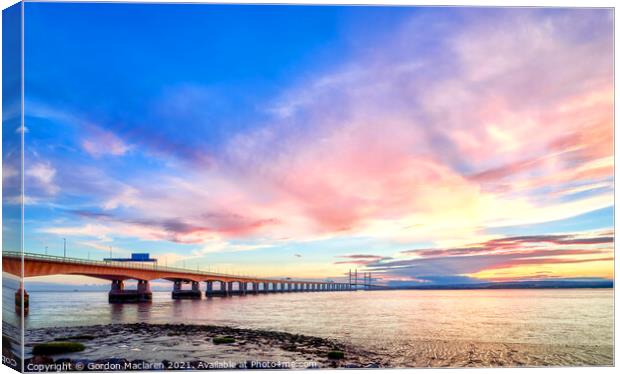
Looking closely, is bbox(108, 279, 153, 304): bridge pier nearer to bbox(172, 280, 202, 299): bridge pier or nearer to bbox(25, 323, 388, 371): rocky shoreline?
bbox(172, 280, 202, 299): bridge pier

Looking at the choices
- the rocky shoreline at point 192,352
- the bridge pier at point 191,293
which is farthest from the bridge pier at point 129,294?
the rocky shoreline at point 192,352

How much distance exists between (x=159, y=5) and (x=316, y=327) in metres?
21.5

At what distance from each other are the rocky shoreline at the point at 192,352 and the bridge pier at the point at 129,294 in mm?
42262

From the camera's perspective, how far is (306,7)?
2169cm

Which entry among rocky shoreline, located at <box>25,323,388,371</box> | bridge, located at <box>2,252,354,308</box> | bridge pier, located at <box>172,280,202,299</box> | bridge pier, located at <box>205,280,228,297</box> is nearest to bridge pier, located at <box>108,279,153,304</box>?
bridge, located at <box>2,252,354,308</box>

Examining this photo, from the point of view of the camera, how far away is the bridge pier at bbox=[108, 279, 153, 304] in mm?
69250

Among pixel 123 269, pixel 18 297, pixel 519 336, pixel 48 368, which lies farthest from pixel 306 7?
pixel 123 269

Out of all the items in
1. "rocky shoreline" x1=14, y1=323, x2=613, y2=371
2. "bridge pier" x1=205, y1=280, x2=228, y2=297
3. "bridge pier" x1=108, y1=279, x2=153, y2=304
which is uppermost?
"rocky shoreline" x1=14, y1=323, x2=613, y2=371

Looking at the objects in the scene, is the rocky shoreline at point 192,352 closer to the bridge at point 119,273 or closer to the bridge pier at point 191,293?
the bridge at point 119,273

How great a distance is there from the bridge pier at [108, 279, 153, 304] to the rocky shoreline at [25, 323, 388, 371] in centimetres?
4226

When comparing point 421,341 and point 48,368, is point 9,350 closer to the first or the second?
point 48,368

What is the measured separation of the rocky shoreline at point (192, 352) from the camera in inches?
779

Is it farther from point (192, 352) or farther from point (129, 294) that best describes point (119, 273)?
point (192, 352)

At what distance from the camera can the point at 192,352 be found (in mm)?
22000
